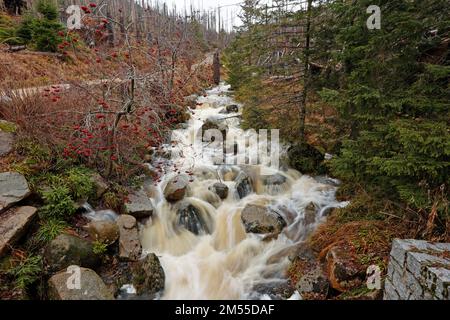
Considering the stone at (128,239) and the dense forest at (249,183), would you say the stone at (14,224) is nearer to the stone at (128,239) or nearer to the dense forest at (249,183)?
the dense forest at (249,183)

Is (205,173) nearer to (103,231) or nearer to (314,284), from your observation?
(103,231)

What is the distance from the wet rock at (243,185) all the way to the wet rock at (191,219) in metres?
1.40

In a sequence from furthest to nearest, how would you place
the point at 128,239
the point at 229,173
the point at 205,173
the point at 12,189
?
the point at 229,173 < the point at 205,173 < the point at 128,239 < the point at 12,189

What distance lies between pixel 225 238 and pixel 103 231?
2.49 meters

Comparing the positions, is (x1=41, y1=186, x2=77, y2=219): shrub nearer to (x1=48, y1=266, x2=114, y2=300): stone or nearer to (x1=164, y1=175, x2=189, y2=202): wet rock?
(x1=48, y1=266, x2=114, y2=300): stone

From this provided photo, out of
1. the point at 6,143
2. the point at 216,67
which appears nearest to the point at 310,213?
the point at 6,143

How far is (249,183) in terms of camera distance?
6980mm

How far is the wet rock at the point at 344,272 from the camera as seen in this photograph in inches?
145
